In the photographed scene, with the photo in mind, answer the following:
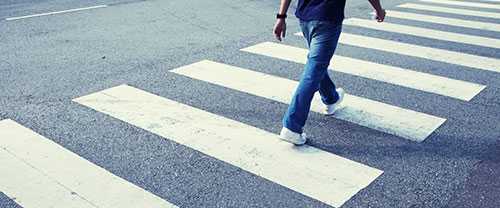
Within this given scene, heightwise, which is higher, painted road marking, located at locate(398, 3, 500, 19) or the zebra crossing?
the zebra crossing

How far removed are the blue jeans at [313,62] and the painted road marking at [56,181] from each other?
1273 mm

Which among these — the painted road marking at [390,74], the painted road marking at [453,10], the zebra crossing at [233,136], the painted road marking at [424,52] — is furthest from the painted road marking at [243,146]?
the painted road marking at [453,10]

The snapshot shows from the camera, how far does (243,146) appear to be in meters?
4.20

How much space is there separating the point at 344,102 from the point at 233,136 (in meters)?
1.37

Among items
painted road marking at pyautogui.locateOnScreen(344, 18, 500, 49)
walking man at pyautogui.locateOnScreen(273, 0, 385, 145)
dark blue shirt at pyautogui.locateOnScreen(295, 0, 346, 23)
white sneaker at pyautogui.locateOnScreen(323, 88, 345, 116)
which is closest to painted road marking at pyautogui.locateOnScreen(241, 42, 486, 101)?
white sneaker at pyautogui.locateOnScreen(323, 88, 345, 116)

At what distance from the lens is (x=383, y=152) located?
163 inches

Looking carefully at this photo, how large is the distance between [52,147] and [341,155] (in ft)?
7.30

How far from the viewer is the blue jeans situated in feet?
13.0

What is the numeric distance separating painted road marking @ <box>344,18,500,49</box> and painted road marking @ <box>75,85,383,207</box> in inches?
182

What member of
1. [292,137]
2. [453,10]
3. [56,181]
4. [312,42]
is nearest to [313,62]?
[312,42]

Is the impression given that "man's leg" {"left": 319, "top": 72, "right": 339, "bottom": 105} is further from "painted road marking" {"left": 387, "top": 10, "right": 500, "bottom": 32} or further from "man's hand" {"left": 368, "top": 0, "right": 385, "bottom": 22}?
"painted road marking" {"left": 387, "top": 10, "right": 500, "bottom": 32}

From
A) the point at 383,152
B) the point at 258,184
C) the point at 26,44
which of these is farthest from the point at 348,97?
the point at 26,44

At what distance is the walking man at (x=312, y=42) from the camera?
3879mm

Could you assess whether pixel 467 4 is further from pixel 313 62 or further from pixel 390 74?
pixel 313 62
